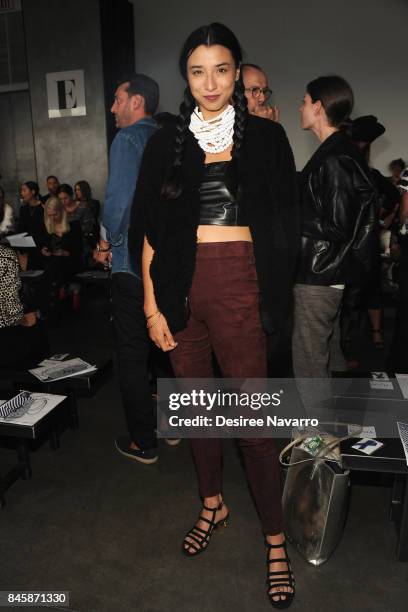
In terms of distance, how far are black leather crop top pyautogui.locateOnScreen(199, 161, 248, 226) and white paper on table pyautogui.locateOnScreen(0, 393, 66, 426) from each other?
1245mm

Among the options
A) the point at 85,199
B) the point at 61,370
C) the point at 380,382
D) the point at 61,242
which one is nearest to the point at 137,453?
the point at 61,370

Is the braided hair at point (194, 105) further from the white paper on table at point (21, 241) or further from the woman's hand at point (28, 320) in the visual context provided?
the white paper on table at point (21, 241)

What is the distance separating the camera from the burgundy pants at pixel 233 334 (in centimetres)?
146

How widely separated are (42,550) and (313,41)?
296 inches

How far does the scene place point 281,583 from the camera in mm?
1579

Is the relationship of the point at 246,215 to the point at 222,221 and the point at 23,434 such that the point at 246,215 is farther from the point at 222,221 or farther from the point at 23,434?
the point at 23,434

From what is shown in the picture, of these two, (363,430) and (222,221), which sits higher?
(222,221)

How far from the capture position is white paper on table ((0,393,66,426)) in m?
2.12

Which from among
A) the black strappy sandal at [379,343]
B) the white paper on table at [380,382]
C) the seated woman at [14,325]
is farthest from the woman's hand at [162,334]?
the black strappy sandal at [379,343]

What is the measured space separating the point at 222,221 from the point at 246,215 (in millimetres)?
72

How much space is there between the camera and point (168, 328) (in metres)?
1.58

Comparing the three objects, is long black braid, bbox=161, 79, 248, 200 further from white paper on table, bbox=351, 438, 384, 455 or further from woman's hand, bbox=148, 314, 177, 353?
white paper on table, bbox=351, 438, 384, 455

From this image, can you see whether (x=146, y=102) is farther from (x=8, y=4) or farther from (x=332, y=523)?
(x=8, y=4)

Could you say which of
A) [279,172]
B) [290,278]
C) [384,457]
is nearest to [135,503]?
[384,457]
